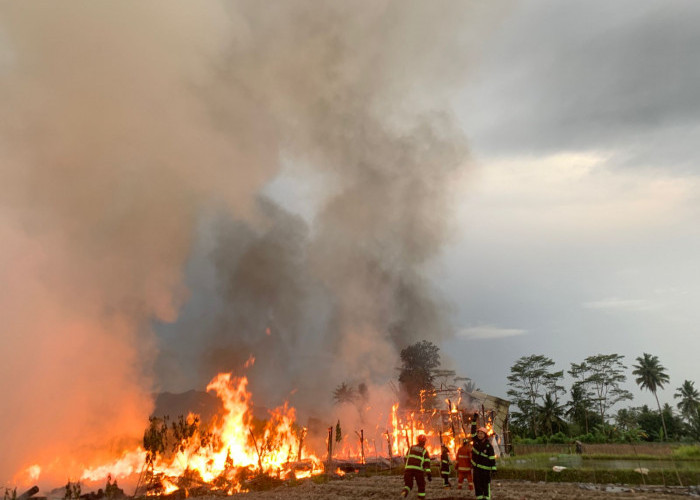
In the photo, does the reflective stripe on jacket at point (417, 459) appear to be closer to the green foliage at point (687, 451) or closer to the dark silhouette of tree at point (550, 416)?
the green foliage at point (687, 451)

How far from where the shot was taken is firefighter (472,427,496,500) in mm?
12352

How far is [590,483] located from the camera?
58.5 ft

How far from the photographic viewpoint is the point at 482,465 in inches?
494

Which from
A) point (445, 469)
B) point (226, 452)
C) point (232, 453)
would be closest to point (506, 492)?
point (445, 469)

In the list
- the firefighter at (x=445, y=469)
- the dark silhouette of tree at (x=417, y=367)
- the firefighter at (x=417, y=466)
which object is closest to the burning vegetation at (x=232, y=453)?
the firefighter at (x=445, y=469)

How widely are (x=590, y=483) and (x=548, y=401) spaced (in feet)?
173

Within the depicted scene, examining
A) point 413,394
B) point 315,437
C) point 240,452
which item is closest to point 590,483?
point 240,452

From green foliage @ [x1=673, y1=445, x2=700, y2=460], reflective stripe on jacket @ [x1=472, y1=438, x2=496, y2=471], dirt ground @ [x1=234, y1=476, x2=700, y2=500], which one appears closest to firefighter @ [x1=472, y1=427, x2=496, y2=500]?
reflective stripe on jacket @ [x1=472, y1=438, x2=496, y2=471]

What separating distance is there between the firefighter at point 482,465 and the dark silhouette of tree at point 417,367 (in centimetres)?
A: 5136

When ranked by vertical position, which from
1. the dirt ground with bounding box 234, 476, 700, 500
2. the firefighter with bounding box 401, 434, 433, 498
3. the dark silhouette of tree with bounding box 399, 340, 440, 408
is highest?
the dark silhouette of tree with bounding box 399, 340, 440, 408

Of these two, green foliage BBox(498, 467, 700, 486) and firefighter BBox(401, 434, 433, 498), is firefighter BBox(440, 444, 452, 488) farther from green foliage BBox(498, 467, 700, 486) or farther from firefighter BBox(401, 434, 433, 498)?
green foliage BBox(498, 467, 700, 486)

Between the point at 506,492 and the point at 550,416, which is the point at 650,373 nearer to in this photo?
the point at 550,416

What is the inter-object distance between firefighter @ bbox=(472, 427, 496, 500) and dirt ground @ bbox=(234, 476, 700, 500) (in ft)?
7.35

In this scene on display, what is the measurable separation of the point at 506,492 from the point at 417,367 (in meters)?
51.5
